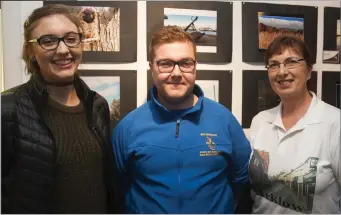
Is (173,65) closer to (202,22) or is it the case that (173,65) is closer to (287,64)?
(202,22)

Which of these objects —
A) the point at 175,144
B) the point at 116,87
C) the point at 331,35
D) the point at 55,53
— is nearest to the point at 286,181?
the point at 175,144

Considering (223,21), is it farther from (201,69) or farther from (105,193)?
(105,193)

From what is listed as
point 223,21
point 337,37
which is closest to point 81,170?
point 223,21

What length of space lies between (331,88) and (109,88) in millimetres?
1186

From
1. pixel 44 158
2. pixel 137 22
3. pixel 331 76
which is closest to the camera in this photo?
pixel 44 158

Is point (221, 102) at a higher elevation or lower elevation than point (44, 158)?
higher

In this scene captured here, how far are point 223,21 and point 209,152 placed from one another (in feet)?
2.22

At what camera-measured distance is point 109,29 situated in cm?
131

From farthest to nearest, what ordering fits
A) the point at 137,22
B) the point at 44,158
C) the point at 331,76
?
the point at 331,76 → the point at 137,22 → the point at 44,158

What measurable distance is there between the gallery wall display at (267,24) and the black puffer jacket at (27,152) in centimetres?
102

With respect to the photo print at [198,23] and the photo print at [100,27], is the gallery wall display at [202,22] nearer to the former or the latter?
the photo print at [198,23]

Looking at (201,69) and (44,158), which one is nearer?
(44,158)

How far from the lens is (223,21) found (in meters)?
1.36

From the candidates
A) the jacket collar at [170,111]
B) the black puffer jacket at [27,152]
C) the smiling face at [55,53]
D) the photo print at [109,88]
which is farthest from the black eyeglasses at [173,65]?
the black puffer jacket at [27,152]
